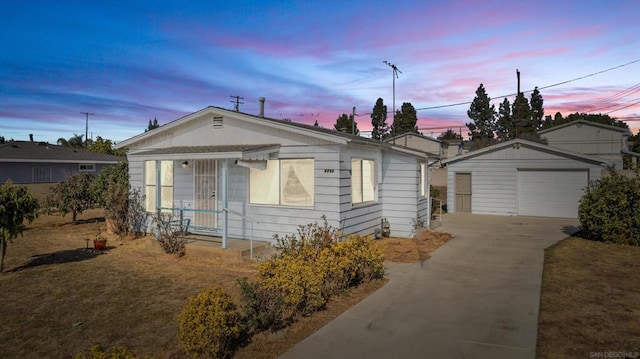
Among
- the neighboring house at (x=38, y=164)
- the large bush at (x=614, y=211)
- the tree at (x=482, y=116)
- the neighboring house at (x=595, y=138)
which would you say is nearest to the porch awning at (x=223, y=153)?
the large bush at (x=614, y=211)

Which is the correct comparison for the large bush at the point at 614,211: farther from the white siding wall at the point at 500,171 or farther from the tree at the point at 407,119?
the tree at the point at 407,119

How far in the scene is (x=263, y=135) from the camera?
11.0 m

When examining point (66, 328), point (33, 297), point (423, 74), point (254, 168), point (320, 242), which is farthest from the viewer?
point (423, 74)

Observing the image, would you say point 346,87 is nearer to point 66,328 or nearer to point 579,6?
point 579,6

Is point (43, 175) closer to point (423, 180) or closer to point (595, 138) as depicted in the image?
point (423, 180)

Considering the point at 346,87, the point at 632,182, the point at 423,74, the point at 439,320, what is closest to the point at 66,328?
the point at 439,320

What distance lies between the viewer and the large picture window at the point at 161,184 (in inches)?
496

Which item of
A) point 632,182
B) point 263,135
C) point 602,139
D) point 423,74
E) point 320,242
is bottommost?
point 320,242

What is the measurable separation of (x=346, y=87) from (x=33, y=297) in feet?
71.9

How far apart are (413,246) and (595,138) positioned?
101 ft

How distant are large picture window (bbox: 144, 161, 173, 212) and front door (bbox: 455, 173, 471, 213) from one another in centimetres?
1365

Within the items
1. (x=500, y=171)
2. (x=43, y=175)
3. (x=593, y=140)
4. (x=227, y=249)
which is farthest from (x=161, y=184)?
(x=593, y=140)

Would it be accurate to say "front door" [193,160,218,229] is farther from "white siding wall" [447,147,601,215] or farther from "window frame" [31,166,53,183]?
"window frame" [31,166,53,183]

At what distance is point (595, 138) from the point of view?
109 feet
